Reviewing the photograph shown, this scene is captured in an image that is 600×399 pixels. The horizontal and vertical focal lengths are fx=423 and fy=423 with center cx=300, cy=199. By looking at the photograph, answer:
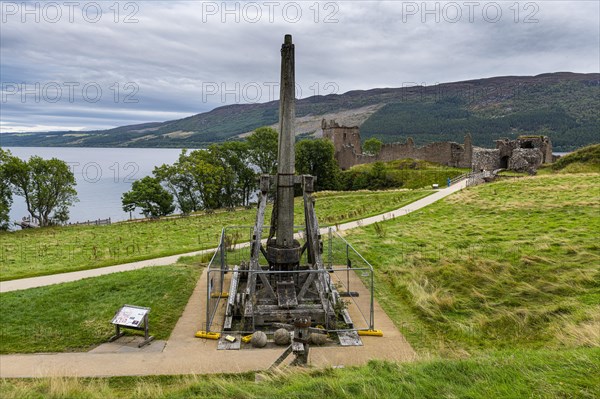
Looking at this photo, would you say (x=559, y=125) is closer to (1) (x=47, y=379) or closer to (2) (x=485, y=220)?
(2) (x=485, y=220)

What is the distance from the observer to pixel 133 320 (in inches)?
362

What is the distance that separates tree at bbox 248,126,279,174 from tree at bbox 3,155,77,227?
21.5m

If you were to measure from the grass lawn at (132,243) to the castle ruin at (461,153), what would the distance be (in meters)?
17.5

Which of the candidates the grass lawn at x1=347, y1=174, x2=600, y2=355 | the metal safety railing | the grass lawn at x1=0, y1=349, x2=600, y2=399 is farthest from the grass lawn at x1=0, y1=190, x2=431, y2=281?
the grass lawn at x1=0, y1=349, x2=600, y2=399

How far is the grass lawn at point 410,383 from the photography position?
5414mm

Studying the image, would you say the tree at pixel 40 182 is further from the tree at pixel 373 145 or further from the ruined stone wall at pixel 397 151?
the tree at pixel 373 145

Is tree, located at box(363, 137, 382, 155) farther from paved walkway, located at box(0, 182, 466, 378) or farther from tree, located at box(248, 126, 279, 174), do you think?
paved walkway, located at box(0, 182, 466, 378)

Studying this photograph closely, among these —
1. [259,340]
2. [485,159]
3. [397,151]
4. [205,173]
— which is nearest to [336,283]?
[259,340]

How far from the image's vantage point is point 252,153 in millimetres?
52594

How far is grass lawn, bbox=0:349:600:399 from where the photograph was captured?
541cm

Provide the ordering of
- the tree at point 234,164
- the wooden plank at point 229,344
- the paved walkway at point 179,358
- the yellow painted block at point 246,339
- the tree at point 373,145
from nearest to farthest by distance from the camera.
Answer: the paved walkway at point 179,358 → the wooden plank at point 229,344 → the yellow painted block at point 246,339 → the tree at point 234,164 → the tree at point 373,145

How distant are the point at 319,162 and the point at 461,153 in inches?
786

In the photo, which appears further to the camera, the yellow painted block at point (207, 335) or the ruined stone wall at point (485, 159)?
the ruined stone wall at point (485, 159)

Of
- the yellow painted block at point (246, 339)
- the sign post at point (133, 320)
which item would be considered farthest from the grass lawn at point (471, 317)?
the yellow painted block at point (246, 339)
